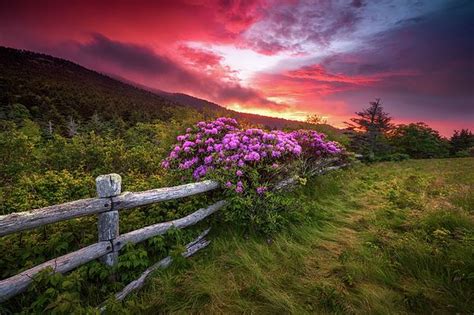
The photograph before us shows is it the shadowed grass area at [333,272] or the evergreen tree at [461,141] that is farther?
the evergreen tree at [461,141]

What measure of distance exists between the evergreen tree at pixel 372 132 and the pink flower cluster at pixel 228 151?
16.6 meters

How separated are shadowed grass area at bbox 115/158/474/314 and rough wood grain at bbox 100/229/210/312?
3.9 inches

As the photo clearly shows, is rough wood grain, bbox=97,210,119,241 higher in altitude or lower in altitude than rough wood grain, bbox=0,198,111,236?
lower

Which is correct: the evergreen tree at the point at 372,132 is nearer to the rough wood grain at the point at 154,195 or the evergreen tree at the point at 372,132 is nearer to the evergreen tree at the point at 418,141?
the evergreen tree at the point at 418,141

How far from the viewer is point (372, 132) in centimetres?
2055

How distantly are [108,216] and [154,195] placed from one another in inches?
27.7

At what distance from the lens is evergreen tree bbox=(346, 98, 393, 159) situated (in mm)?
20562

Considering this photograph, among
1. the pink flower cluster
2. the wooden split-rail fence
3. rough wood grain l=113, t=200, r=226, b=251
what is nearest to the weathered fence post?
the wooden split-rail fence

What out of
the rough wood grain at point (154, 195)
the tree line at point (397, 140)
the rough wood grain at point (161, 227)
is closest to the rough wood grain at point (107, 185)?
the rough wood grain at point (154, 195)

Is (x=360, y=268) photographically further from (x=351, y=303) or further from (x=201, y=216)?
(x=201, y=216)

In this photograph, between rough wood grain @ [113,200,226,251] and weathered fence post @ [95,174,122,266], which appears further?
rough wood grain @ [113,200,226,251]

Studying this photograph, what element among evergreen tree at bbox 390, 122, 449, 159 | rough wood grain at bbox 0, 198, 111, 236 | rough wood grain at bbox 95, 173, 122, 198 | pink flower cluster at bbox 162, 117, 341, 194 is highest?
evergreen tree at bbox 390, 122, 449, 159

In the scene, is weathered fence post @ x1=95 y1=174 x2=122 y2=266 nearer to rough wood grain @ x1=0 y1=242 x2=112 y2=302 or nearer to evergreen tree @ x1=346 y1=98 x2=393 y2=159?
rough wood grain @ x1=0 y1=242 x2=112 y2=302

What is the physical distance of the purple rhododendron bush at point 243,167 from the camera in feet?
15.4
